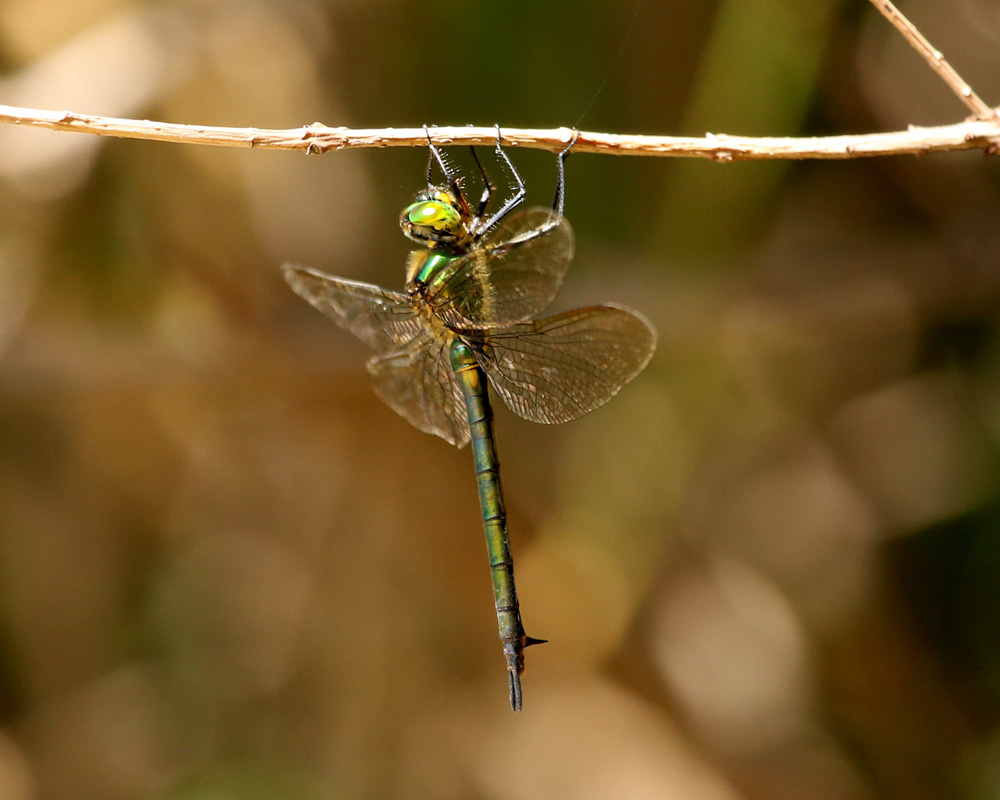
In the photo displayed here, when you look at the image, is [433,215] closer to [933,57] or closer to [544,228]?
[544,228]

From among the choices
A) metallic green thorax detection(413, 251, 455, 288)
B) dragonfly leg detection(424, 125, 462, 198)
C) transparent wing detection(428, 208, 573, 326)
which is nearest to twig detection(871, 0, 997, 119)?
transparent wing detection(428, 208, 573, 326)

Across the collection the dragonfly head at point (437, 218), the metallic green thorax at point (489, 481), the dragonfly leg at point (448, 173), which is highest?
the dragonfly leg at point (448, 173)

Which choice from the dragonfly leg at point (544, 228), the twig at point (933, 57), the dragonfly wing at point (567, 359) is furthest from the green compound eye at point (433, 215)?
the twig at point (933, 57)

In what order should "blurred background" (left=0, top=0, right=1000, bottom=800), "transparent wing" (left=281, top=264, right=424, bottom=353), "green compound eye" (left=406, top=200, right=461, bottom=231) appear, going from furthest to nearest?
"blurred background" (left=0, top=0, right=1000, bottom=800) → "transparent wing" (left=281, top=264, right=424, bottom=353) → "green compound eye" (left=406, top=200, right=461, bottom=231)

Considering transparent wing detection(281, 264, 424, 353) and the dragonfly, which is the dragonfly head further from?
transparent wing detection(281, 264, 424, 353)

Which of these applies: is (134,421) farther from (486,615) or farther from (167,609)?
(486,615)

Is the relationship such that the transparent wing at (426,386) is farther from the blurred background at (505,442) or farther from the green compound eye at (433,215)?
the blurred background at (505,442)
